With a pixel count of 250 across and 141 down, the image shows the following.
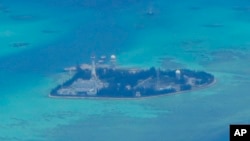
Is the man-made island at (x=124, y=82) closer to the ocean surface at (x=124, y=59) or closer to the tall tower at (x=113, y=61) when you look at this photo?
the tall tower at (x=113, y=61)

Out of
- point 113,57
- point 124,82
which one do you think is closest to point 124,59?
point 113,57

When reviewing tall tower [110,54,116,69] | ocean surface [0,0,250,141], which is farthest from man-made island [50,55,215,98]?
ocean surface [0,0,250,141]

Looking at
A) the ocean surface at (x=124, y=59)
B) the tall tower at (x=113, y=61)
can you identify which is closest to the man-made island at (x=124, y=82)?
the tall tower at (x=113, y=61)

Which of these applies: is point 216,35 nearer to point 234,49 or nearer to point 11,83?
point 234,49

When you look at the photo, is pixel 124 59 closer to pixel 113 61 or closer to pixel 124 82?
pixel 113 61

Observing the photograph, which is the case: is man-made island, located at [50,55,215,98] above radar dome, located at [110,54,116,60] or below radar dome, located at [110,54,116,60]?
below

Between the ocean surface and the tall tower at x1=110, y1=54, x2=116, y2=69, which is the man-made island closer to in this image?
the tall tower at x1=110, y1=54, x2=116, y2=69

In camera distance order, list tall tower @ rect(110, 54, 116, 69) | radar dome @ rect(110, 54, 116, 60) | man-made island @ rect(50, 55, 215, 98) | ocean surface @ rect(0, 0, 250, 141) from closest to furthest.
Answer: ocean surface @ rect(0, 0, 250, 141)
man-made island @ rect(50, 55, 215, 98)
tall tower @ rect(110, 54, 116, 69)
radar dome @ rect(110, 54, 116, 60)
